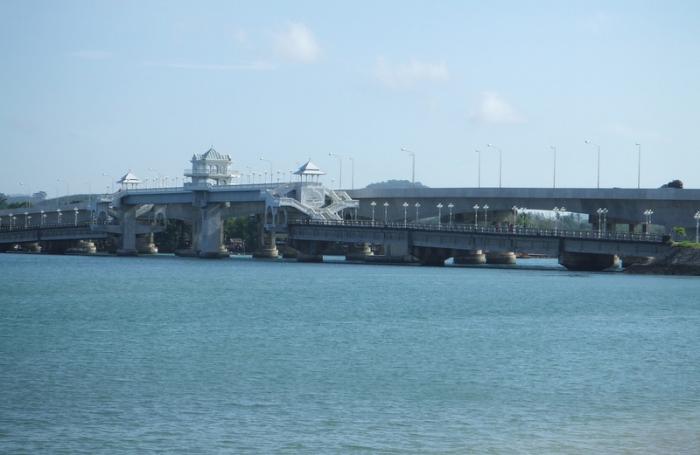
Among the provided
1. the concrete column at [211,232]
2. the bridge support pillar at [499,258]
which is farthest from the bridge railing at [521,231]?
the concrete column at [211,232]

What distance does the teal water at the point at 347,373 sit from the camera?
3462 cm

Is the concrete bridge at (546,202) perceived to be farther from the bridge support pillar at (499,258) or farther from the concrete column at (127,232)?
the concrete column at (127,232)

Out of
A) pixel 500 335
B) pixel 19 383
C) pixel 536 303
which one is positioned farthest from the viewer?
pixel 536 303

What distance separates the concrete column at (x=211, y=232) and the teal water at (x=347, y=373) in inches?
3334

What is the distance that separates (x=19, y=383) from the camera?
1697 inches

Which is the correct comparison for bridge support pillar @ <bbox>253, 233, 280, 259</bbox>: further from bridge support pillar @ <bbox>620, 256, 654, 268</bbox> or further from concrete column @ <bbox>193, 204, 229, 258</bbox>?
bridge support pillar @ <bbox>620, 256, 654, 268</bbox>

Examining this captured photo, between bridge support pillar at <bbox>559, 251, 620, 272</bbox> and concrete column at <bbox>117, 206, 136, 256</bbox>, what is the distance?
273 ft

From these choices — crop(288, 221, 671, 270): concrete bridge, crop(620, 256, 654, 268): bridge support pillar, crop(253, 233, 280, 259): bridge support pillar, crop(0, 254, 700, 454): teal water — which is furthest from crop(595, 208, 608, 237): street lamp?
crop(253, 233, 280, 259): bridge support pillar

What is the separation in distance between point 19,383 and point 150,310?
1333 inches

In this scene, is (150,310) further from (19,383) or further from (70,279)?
(70,279)

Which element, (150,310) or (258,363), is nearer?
(258,363)

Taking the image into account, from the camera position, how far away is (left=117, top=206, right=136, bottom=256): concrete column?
635ft

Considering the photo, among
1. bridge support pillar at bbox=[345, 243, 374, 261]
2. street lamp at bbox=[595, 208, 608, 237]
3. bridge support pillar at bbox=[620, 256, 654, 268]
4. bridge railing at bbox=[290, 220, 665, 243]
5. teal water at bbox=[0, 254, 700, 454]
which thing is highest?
street lamp at bbox=[595, 208, 608, 237]

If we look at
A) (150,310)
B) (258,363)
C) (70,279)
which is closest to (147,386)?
(258,363)
